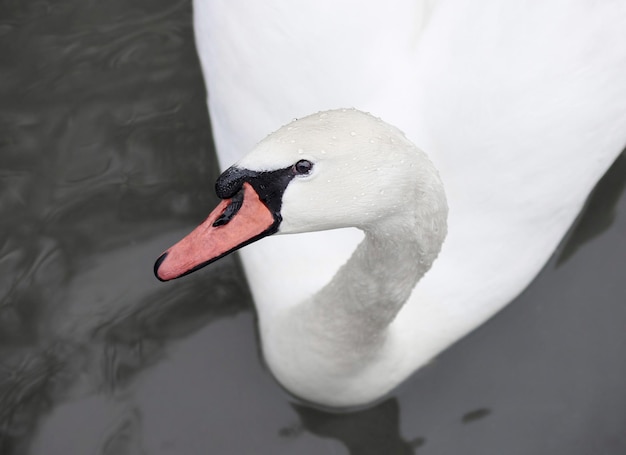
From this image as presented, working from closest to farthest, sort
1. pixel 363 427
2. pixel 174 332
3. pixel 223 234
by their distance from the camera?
pixel 223 234, pixel 363 427, pixel 174 332

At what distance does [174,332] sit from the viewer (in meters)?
3.87

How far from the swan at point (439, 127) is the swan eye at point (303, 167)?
33.9 inches

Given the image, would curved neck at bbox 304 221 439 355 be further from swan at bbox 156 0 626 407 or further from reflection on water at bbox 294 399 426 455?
reflection on water at bbox 294 399 426 455

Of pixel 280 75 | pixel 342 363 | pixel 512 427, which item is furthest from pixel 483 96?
pixel 512 427

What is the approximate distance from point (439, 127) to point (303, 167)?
1177mm

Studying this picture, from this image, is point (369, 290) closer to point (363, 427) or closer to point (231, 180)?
point (231, 180)

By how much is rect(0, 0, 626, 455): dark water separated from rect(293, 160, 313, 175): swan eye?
1.73 m

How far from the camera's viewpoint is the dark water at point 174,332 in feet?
12.0

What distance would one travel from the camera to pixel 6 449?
11.9 feet

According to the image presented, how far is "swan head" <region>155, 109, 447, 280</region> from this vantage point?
2.21 meters

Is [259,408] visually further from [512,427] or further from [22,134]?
[22,134]

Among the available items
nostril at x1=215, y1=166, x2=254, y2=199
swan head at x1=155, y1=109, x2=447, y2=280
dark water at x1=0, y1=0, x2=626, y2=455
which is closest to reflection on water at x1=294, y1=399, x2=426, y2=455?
dark water at x1=0, y1=0, x2=626, y2=455

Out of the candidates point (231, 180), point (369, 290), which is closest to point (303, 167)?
point (231, 180)

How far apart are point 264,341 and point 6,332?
3.88ft
